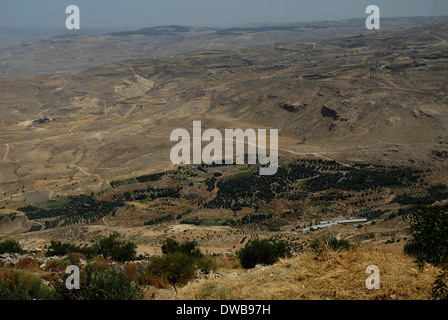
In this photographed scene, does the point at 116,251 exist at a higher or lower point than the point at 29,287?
lower

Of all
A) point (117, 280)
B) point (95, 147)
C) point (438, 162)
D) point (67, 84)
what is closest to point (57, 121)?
point (95, 147)

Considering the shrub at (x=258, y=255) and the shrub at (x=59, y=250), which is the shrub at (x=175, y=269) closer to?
the shrub at (x=258, y=255)

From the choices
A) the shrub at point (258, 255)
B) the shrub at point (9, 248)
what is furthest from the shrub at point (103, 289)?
the shrub at point (9, 248)

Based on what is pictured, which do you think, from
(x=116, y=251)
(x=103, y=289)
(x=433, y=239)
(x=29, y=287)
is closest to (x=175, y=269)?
(x=103, y=289)

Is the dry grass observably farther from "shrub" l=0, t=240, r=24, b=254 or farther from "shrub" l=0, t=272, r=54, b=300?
"shrub" l=0, t=240, r=24, b=254

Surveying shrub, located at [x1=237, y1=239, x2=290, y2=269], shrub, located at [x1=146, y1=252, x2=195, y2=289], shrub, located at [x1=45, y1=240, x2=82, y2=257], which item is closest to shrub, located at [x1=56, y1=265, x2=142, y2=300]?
shrub, located at [x1=146, y1=252, x2=195, y2=289]

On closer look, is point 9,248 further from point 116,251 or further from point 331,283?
point 331,283

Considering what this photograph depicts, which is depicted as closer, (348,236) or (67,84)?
(348,236)
